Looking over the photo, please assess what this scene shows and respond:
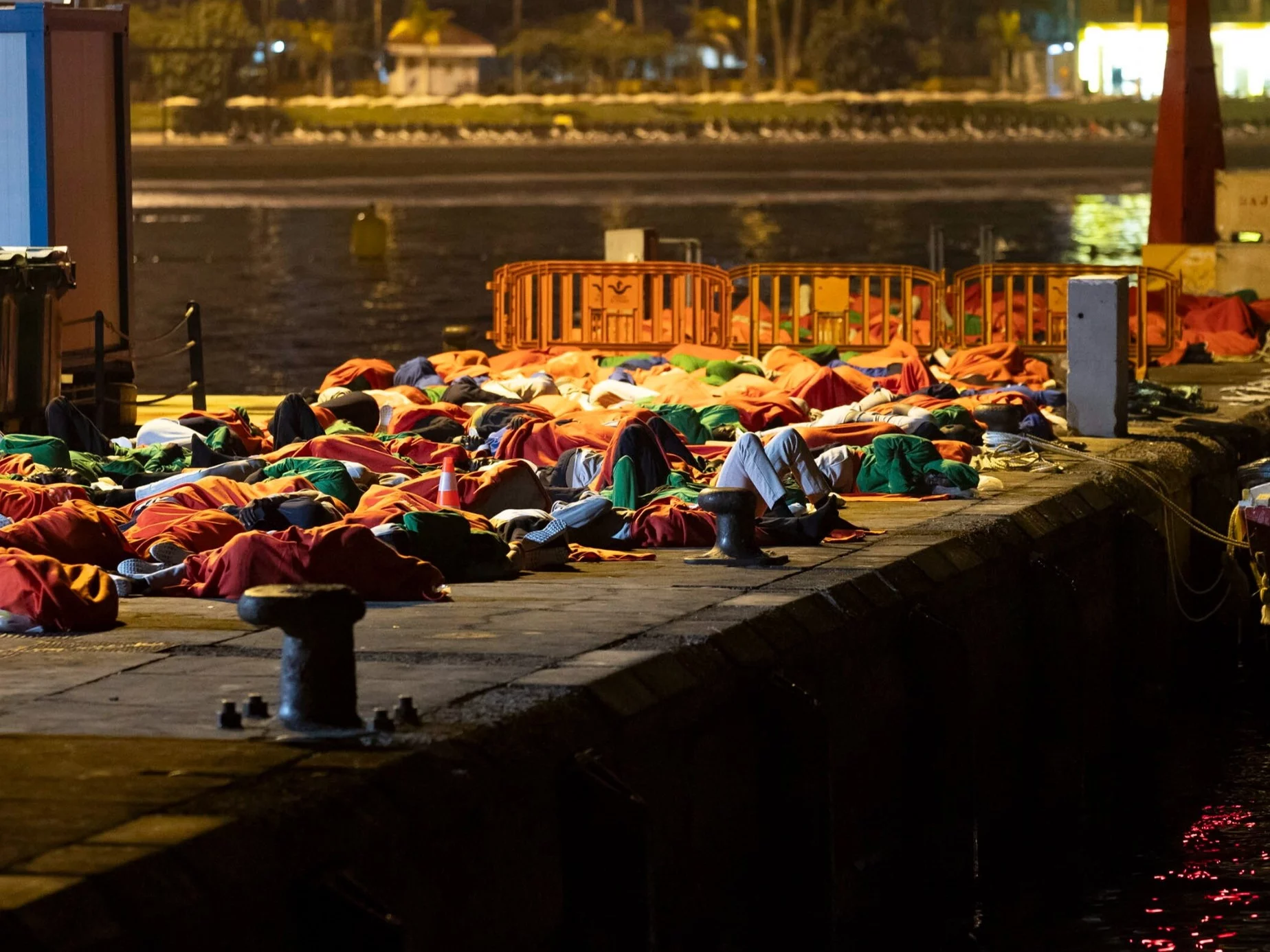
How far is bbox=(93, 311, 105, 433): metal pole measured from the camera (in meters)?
17.5

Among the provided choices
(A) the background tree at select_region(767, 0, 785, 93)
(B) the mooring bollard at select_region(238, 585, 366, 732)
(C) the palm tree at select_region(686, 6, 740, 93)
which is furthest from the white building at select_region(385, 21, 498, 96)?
(B) the mooring bollard at select_region(238, 585, 366, 732)

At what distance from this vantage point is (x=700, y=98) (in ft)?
578

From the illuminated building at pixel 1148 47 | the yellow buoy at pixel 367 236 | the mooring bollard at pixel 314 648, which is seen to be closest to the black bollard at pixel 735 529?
the mooring bollard at pixel 314 648

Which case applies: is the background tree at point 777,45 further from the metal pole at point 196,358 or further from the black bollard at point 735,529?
the black bollard at point 735,529

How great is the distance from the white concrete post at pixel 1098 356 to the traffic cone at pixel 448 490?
18.9 feet

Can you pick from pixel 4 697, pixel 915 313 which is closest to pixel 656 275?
pixel 915 313

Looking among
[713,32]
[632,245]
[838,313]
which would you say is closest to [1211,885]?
[838,313]

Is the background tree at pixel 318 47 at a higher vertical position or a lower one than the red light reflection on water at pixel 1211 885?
higher

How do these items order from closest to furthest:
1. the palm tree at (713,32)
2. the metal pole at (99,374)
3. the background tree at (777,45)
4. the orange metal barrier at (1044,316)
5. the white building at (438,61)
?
the metal pole at (99,374) < the orange metal barrier at (1044,316) < the background tree at (777,45) < the white building at (438,61) < the palm tree at (713,32)

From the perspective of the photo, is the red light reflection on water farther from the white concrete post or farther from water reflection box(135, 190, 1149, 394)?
water reflection box(135, 190, 1149, 394)

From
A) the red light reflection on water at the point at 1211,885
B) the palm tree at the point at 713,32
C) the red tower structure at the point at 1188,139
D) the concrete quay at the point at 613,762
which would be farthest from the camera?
the palm tree at the point at 713,32

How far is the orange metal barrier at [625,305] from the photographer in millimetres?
23391

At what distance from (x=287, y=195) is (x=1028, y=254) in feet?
233

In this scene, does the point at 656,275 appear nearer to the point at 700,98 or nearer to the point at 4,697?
the point at 4,697
